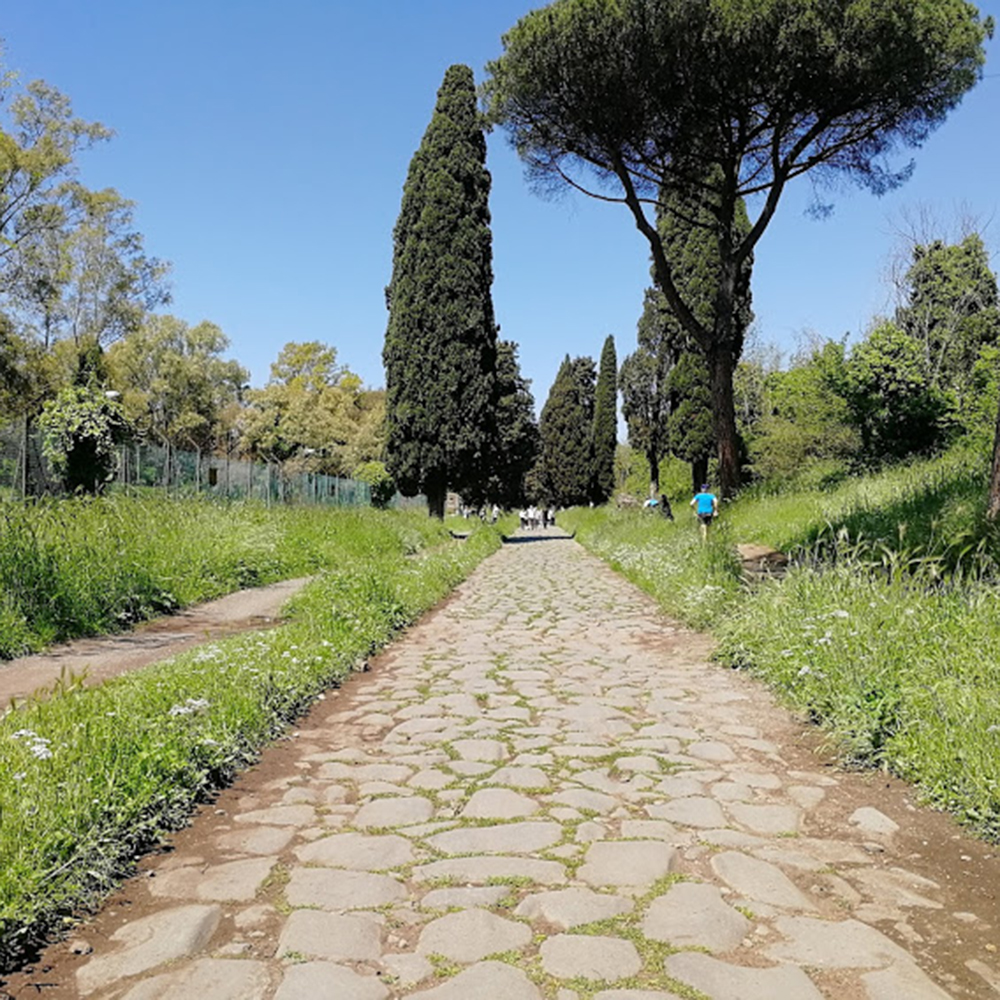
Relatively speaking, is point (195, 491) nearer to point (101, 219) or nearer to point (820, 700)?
point (820, 700)

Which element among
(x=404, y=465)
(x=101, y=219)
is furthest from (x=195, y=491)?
(x=101, y=219)

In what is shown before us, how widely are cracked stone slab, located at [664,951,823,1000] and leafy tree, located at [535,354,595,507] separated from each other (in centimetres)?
4896

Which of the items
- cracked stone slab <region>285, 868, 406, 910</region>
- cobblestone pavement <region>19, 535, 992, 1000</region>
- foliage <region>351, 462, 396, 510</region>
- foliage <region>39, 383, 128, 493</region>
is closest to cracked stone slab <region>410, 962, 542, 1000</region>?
cobblestone pavement <region>19, 535, 992, 1000</region>

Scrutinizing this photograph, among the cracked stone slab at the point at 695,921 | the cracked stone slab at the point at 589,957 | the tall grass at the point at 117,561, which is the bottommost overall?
the cracked stone slab at the point at 695,921

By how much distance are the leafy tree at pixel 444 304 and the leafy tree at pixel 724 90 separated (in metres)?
7.48

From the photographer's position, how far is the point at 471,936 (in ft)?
8.63

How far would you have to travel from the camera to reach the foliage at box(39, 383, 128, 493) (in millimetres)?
14320

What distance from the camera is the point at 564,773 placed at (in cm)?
435

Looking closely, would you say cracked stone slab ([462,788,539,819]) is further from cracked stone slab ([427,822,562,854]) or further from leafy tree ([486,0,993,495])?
leafy tree ([486,0,993,495])

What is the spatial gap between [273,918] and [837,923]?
1.85 meters

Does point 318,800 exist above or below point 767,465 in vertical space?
below

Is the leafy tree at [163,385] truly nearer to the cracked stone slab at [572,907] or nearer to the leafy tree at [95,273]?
the leafy tree at [95,273]

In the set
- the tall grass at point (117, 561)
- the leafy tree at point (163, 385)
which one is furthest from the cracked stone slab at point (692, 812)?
the leafy tree at point (163, 385)

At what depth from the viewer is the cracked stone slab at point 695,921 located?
2.62 metres
